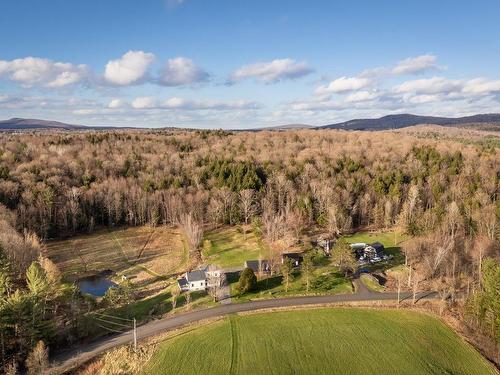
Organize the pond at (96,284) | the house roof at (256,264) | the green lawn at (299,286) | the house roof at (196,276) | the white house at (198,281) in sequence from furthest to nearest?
the house roof at (256,264)
the pond at (96,284)
the house roof at (196,276)
the white house at (198,281)
the green lawn at (299,286)

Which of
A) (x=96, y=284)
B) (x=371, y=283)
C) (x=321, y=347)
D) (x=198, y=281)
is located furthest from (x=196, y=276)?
(x=371, y=283)

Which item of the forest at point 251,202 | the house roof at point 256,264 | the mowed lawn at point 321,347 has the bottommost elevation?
the mowed lawn at point 321,347

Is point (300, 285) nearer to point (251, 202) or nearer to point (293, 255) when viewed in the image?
point (293, 255)

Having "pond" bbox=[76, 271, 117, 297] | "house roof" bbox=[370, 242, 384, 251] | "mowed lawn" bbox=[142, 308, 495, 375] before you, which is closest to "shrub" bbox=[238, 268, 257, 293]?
"mowed lawn" bbox=[142, 308, 495, 375]

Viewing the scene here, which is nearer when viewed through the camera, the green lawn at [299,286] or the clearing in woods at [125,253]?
the green lawn at [299,286]

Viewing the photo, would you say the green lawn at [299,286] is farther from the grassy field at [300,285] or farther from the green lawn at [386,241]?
the green lawn at [386,241]

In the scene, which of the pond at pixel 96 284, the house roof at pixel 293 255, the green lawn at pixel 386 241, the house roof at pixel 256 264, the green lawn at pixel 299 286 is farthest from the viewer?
the green lawn at pixel 386 241

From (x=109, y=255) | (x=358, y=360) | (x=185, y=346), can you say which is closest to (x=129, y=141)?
(x=109, y=255)

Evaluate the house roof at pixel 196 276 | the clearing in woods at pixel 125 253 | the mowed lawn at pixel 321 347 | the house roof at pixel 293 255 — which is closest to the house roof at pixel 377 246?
the house roof at pixel 293 255
